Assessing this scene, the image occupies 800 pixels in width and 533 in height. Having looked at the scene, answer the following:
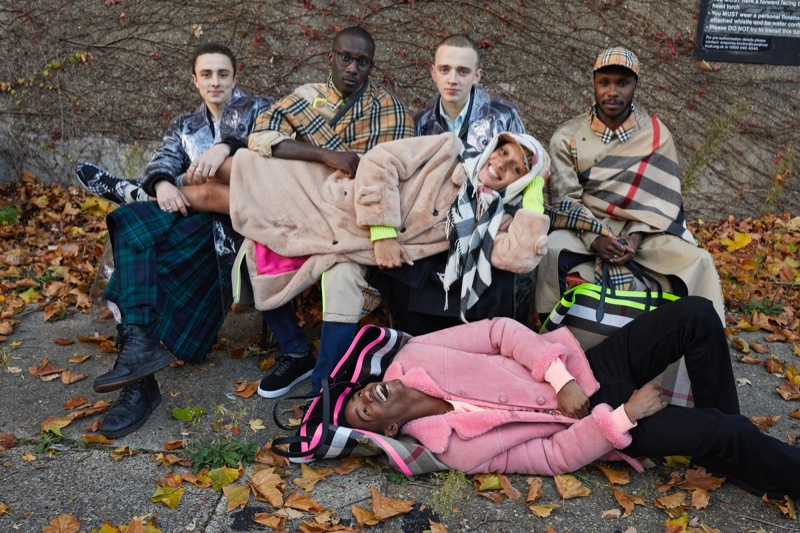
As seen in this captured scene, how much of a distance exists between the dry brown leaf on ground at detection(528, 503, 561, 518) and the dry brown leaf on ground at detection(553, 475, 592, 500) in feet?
0.25

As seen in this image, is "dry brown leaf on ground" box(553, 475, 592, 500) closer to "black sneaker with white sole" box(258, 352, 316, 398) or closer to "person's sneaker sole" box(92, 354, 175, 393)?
"black sneaker with white sole" box(258, 352, 316, 398)

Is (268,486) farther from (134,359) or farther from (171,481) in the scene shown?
(134,359)

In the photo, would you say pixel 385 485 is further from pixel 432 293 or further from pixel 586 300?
pixel 586 300

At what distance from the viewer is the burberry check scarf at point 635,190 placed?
3.56 m

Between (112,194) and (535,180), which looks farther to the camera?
(112,194)

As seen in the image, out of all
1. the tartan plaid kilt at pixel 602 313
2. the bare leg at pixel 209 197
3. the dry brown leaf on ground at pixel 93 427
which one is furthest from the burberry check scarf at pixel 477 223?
the dry brown leaf on ground at pixel 93 427

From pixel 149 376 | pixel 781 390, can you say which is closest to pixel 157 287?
pixel 149 376

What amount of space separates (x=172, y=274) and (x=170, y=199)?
37 cm

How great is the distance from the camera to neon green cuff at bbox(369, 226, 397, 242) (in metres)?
3.25

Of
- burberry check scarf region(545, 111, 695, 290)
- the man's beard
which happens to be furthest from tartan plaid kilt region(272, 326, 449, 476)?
the man's beard

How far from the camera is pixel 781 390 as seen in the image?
3578 mm

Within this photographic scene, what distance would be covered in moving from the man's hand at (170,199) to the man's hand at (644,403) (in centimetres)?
228

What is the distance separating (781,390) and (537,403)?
1.58m

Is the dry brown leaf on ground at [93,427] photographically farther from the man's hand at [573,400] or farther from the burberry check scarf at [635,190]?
Answer: the burberry check scarf at [635,190]
